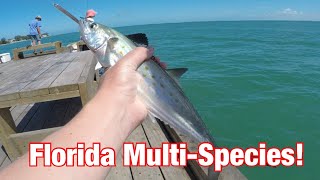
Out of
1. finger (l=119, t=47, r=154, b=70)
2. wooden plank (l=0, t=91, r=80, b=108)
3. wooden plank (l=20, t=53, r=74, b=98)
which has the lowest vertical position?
wooden plank (l=0, t=91, r=80, b=108)

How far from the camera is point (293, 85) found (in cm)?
1367

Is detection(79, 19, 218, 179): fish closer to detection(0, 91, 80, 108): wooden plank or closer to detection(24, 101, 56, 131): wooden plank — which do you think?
detection(0, 91, 80, 108): wooden plank

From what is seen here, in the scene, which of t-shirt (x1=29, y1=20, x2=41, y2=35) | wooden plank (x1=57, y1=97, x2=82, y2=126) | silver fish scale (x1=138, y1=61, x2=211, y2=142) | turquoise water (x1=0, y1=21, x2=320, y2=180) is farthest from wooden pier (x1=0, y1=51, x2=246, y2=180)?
t-shirt (x1=29, y1=20, x2=41, y2=35)

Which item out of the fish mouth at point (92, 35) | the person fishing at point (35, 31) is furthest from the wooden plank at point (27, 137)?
the person fishing at point (35, 31)

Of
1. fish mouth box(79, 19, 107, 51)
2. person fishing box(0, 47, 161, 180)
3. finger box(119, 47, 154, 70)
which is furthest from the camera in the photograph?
fish mouth box(79, 19, 107, 51)

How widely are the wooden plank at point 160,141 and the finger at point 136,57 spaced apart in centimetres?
193

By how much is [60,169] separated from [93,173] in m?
0.18

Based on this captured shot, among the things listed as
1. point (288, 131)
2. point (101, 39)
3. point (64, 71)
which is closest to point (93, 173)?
point (101, 39)

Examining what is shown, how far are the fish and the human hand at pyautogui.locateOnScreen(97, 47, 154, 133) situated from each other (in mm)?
152

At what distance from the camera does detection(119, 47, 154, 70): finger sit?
2.05 meters

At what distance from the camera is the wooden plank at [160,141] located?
3.54 meters

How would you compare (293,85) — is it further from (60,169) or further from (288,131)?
(60,169)

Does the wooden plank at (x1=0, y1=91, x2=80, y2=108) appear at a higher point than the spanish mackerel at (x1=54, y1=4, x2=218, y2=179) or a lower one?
lower

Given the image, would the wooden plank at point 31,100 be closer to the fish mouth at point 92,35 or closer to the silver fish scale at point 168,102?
the fish mouth at point 92,35
